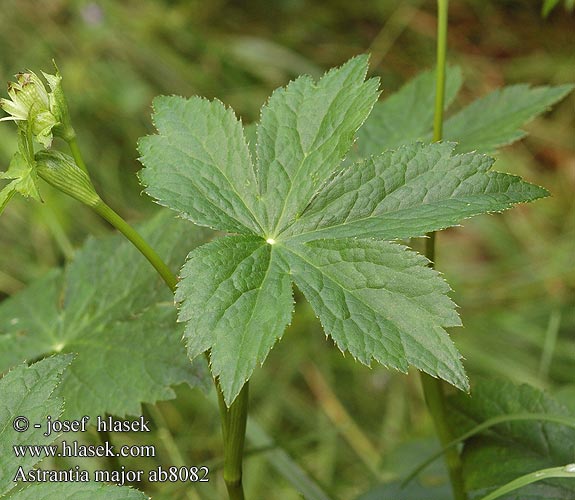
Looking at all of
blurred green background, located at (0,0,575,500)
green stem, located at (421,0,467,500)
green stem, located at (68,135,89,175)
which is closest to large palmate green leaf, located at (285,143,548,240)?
green stem, located at (421,0,467,500)

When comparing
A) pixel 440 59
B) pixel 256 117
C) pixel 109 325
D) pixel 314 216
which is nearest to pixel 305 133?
pixel 314 216

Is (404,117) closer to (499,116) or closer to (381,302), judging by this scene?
(499,116)

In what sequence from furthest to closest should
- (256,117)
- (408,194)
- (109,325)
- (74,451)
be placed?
(256,117)
(74,451)
(109,325)
(408,194)

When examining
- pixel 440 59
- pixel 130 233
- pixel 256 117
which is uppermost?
pixel 256 117

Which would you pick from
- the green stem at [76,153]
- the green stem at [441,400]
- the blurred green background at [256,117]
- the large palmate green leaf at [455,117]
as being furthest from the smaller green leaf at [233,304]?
the blurred green background at [256,117]

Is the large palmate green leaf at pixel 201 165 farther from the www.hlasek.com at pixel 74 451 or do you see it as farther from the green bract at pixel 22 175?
the www.hlasek.com at pixel 74 451

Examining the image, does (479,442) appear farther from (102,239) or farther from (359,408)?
(359,408)

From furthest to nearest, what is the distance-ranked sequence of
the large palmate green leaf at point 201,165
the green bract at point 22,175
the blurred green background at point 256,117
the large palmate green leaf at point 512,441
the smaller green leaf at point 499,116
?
the blurred green background at point 256,117, the smaller green leaf at point 499,116, the large palmate green leaf at point 512,441, the large palmate green leaf at point 201,165, the green bract at point 22,175
